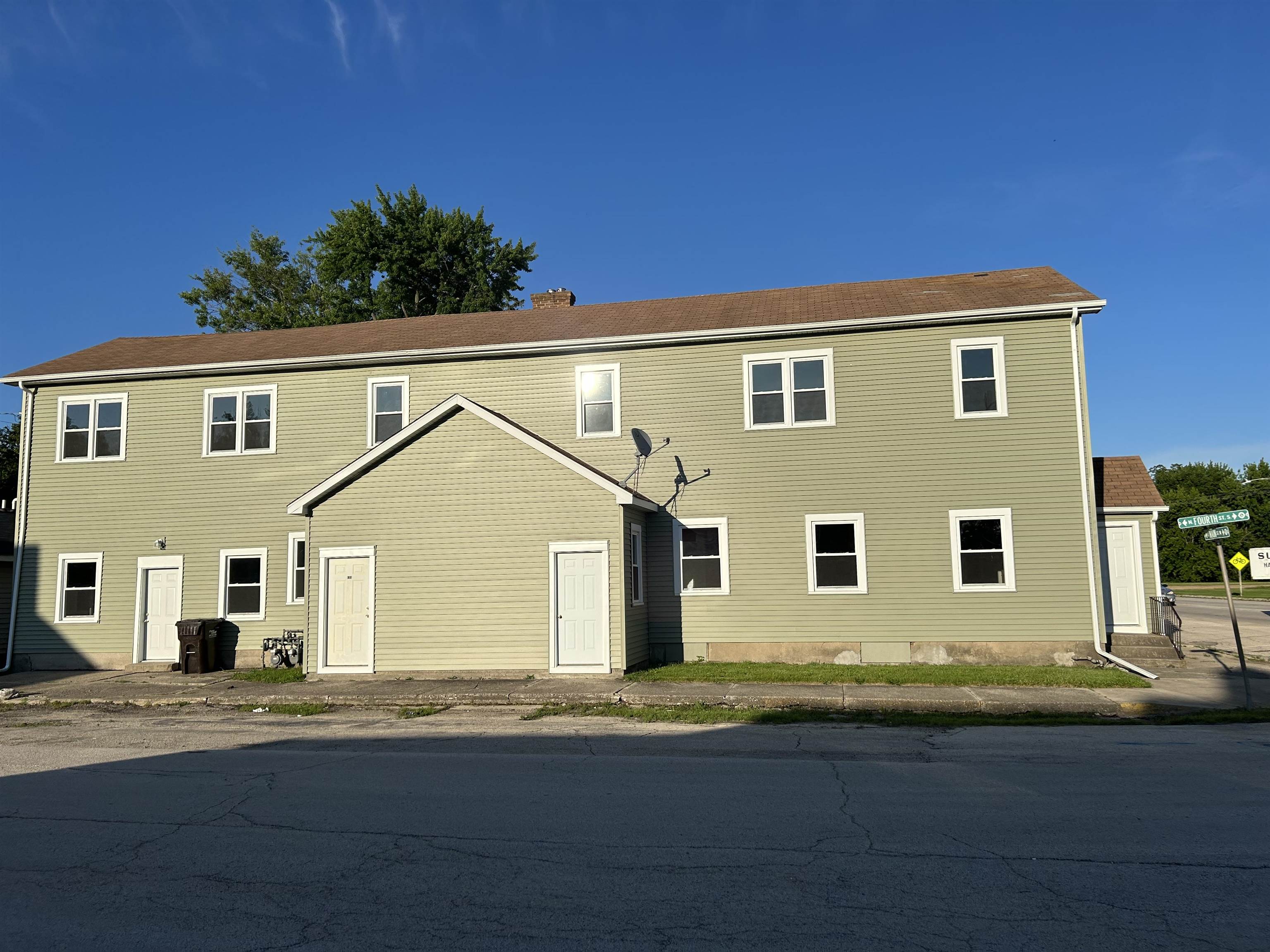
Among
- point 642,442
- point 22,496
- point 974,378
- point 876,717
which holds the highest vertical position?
point 974,378

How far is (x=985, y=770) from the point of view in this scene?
28.5ft

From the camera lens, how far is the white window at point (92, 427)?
2064cm

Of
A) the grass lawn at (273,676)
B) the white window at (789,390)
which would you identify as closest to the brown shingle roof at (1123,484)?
the white window at (789,390)

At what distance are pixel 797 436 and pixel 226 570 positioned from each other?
1295 cm

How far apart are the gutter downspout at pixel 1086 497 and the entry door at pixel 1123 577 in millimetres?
1864

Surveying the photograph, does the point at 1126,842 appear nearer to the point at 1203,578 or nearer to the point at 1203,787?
the point at 1203,787

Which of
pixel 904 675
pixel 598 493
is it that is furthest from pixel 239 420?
pixel 904 675

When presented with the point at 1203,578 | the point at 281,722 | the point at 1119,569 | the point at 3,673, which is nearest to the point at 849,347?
the point at 1119,569

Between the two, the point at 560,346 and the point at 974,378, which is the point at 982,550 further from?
the point at 560,346

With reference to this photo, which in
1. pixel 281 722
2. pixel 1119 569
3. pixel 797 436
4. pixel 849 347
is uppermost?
pixel 849 347

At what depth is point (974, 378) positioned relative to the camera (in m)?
17.4

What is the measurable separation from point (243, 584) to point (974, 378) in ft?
53.3

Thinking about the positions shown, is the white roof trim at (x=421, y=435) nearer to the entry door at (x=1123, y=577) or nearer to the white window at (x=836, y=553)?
the white window at (x=836, y=553)

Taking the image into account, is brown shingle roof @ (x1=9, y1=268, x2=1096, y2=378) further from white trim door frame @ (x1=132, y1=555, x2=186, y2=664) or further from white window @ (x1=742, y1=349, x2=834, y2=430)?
white trim door frame @ (x1=132, y1=555, x2=186, y2=664)
